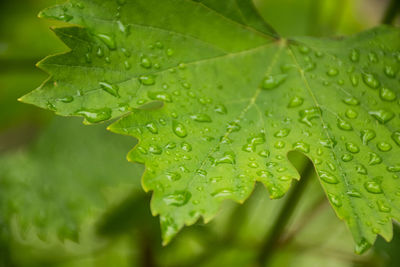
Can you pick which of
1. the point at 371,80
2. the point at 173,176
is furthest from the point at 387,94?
the point at 173,176

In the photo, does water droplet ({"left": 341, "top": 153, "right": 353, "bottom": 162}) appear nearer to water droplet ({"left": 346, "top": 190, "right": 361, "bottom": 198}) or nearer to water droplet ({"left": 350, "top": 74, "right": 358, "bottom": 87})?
water droplet ({"left": 346, "top": 190, "right": 361, "bottom": 198})

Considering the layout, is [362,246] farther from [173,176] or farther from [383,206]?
[173,176]

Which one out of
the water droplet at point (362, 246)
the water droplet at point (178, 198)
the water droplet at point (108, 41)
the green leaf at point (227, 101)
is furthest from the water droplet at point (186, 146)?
the water droplet at point (362, 246)

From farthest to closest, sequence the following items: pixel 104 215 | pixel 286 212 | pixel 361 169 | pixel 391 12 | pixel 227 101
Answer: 1. pixel 104 215
2. pixel 286 212
3. pixel 391 12
4. pixel 227 101
5. pixel 361 169

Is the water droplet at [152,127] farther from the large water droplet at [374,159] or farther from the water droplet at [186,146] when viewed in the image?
the large water droplet at [374,159]

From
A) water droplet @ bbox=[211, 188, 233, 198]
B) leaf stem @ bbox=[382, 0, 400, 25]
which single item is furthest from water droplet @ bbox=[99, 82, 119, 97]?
leaf stem @ bbox=[382, 0, 400, 25]
